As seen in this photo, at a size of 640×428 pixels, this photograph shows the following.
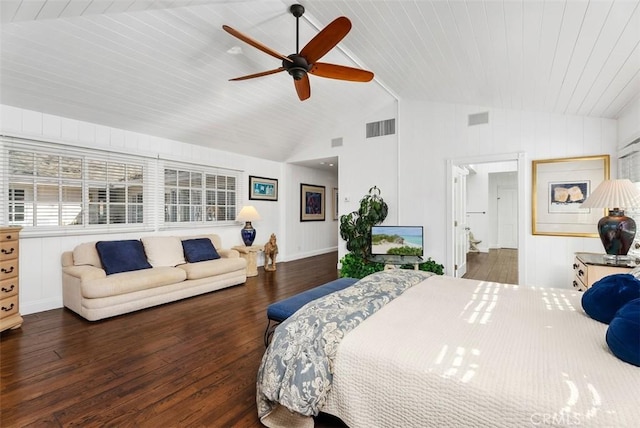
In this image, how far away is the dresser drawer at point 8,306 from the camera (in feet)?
9.61

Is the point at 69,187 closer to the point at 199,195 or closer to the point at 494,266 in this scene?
the point at 199,195

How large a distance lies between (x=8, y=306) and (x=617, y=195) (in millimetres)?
5978

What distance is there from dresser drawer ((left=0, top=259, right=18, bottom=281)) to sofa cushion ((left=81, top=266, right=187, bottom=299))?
0.61 m

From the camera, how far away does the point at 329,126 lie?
603 cm

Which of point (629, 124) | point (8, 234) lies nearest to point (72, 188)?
point (8, 234)

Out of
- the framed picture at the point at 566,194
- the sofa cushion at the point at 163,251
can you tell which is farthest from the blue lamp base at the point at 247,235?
the framed picture at the point at 566,194

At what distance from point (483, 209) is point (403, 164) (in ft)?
15.3

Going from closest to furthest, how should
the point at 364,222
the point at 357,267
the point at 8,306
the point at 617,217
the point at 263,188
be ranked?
the point at 617,217
the point at 8,306
the point at 357,267
the point at 364,222
the point at 263,188

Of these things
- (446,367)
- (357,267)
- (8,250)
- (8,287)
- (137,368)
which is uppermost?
(8,250)

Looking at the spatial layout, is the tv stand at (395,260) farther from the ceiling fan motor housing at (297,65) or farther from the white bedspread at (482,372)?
the ceiling fan motor housing at (297,65)

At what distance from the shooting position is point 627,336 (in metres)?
1.17

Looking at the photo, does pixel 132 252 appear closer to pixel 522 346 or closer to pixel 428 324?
pixel 428 324

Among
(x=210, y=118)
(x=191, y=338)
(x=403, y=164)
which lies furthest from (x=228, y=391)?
(x=403, y=164)

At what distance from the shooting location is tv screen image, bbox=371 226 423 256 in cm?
461
